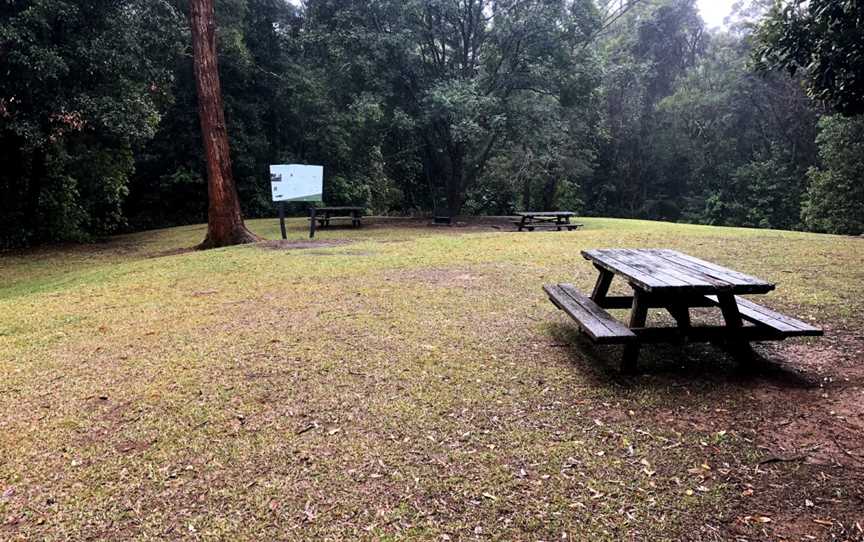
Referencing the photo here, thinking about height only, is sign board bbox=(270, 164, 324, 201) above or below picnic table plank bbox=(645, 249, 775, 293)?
above

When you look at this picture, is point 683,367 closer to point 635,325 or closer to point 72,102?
point 635,325

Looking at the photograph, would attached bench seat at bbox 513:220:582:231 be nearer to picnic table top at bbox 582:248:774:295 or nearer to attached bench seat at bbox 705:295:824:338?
picnic table top at bbox 582:248:774:295

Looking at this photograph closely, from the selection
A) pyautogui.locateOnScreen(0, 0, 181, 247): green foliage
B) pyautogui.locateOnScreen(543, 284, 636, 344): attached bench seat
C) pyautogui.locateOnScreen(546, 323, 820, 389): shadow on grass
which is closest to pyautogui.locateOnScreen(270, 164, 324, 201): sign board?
pyautogui.locateOnScreen(0, 0, 181, 247): green foliage

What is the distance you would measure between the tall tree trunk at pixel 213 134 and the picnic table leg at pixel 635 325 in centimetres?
867

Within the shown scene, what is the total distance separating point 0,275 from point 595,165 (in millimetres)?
24185

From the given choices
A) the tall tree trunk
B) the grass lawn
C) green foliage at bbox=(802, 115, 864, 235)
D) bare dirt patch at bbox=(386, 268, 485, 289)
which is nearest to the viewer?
the grass lawn

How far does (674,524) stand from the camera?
189 centimetres

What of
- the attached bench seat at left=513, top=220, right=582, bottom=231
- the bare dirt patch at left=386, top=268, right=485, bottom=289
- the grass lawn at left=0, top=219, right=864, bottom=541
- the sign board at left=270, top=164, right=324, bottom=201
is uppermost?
the sign board at left=270, top=164, right=324, bottom=201

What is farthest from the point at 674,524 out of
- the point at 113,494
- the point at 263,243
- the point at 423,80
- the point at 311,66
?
the point at 311,66

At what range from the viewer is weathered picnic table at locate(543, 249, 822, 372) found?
294cm

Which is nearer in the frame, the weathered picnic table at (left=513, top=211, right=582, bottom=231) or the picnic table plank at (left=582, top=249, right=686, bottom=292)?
the picnic table plank at (left=582, top=249, right=686, bottom=292)

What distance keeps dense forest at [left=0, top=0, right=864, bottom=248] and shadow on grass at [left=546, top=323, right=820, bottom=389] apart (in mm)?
2957

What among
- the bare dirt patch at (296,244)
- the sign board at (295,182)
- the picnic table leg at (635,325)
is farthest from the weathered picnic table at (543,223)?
the picnic table leg at (635,325)

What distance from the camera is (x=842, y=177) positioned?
19000 mm
